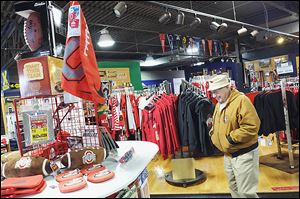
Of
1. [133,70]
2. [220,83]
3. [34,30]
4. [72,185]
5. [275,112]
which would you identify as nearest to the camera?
[72,185]

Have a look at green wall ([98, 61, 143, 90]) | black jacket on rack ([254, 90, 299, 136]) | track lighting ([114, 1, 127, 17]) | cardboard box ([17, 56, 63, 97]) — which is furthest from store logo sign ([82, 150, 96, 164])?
green wall ([98, 61, 143, 90])

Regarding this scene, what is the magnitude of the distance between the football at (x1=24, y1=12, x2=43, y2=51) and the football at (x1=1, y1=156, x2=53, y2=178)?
731 mm

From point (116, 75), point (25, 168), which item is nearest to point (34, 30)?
point (25, 168)

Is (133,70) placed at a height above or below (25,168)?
above

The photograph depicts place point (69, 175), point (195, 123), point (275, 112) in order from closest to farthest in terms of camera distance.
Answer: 1. point (69, 175)
2. point (195, 123)
3. point (275, 112)

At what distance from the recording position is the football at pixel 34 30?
1.51m

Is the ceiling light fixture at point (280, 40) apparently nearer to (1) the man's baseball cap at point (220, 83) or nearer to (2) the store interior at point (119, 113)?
(2) the store interior at point (119, 113)

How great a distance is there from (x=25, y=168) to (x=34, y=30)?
836mm

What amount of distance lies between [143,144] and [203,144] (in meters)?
2.02

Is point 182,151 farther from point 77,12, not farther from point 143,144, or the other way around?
point 77,12

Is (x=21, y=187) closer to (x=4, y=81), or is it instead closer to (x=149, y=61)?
(x=4, y=81)

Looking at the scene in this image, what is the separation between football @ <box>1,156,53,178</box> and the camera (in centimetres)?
108

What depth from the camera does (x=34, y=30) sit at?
1512 mm

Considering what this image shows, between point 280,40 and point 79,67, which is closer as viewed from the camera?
point 79,67
